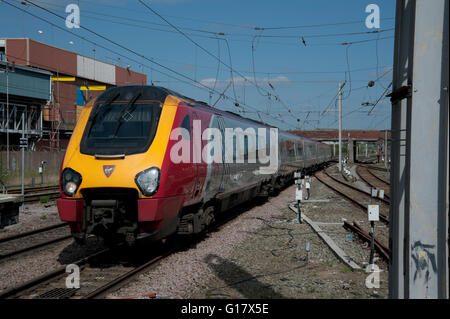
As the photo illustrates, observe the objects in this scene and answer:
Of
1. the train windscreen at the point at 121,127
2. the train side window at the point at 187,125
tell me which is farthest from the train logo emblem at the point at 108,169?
the train side window at the point at 187,125

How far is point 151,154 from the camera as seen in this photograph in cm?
690

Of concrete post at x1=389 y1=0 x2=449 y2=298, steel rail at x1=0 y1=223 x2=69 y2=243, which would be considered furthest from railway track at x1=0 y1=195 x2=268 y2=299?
concrete post at x1=389 y1=0 x2=449 y2=298

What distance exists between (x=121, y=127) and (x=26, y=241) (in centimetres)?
425

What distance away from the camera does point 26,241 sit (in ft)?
31.8

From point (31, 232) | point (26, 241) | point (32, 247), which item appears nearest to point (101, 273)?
point (32, 247)

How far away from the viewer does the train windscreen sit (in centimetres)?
709

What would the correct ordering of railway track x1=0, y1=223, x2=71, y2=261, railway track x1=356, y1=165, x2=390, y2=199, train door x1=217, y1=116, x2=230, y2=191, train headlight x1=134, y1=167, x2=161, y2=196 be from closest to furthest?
train headlight x1=134, y1=167, x2=161, y2=196 → railway track x1=0, y1=223, x2=71, y2=261 → train door x1=217, y1=116, x2=230, y2=191 → railway track x1=356, y1=165, x2=390, y2=199

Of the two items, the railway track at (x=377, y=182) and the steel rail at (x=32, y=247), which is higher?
the railway track at (x=377, y=182)

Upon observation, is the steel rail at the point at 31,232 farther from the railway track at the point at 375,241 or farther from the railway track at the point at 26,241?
the railway track at the point at 375,241

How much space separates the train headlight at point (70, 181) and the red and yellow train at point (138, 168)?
0.02 metres

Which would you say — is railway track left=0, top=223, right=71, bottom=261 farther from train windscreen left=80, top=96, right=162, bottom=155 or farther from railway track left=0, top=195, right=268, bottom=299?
train windscreen left=80, top=96, right=162, bottom=155

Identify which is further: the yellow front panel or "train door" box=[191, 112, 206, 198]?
"train door" box=[191, 112, 206, 198]

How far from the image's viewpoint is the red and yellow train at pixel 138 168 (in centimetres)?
676

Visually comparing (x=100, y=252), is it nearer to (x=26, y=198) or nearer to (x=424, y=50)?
(x=424, y=50)
